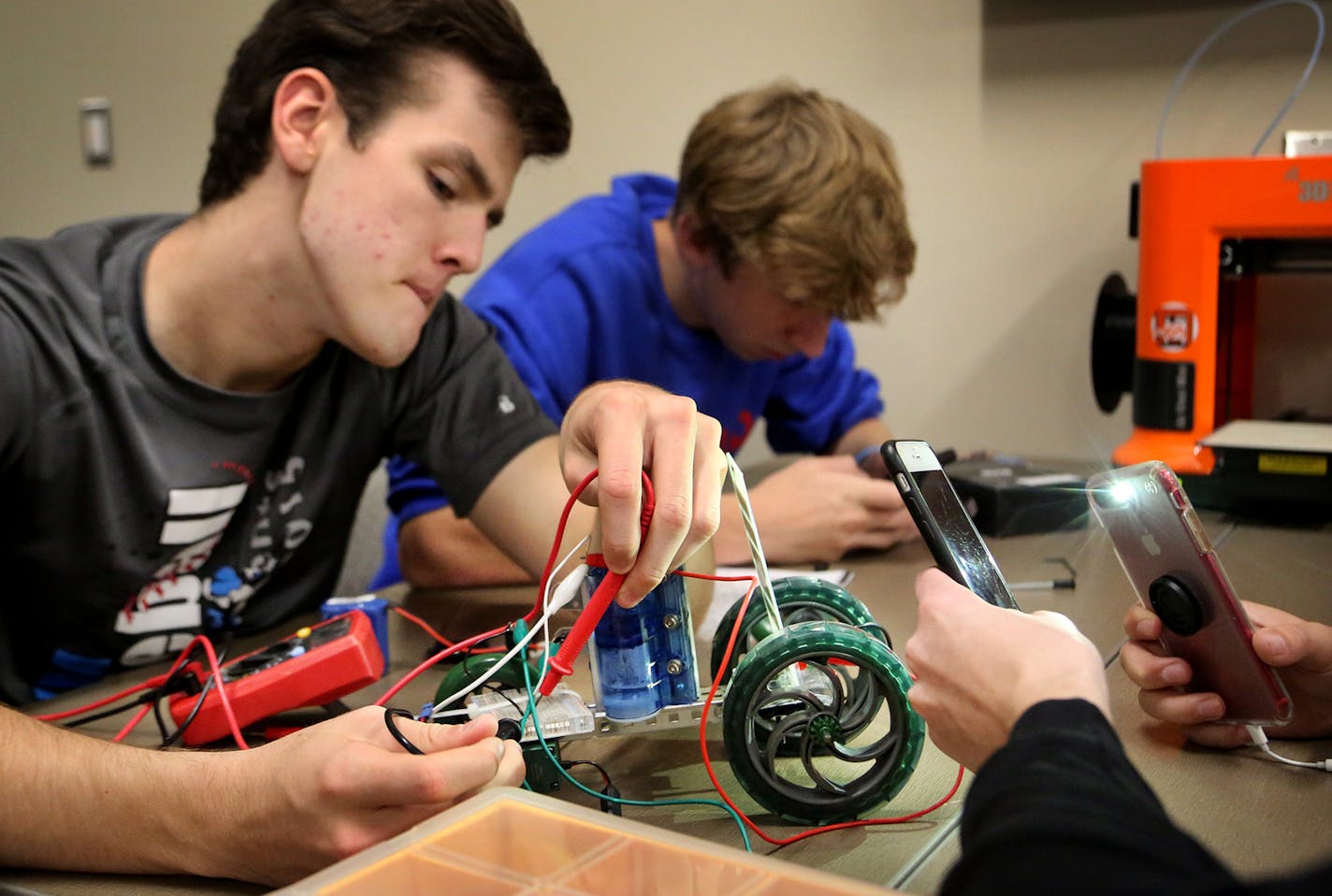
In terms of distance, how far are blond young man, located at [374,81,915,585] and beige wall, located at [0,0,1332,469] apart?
0.50 metres

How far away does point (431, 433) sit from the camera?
1.39 meters

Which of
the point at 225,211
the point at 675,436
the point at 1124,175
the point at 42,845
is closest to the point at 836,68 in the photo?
the point at 1124,175

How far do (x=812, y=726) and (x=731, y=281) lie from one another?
1084 millimetres

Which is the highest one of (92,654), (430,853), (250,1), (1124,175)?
(250,1)

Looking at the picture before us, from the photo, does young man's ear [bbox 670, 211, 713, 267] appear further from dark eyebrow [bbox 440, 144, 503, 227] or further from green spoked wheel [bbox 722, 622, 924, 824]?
green spoked wheel [bbox 722, 622, 924, 824]

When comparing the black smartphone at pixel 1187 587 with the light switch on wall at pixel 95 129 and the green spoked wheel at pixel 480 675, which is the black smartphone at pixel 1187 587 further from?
the light switch on wall at pixel 95 129

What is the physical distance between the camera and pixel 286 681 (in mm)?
922

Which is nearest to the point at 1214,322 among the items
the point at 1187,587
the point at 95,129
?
the point at 1187,587

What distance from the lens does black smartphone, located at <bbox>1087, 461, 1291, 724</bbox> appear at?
78 cm

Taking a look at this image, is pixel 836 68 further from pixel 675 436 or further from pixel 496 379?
pixel 675 436

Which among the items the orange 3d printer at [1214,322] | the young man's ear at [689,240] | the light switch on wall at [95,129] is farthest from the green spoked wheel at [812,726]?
the light switch on wall at [95,129]

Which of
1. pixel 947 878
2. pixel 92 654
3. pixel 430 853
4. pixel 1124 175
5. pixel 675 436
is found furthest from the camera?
pixel 1124 175

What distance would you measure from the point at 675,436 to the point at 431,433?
620mm

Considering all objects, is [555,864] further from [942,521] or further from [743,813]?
[942,521]
